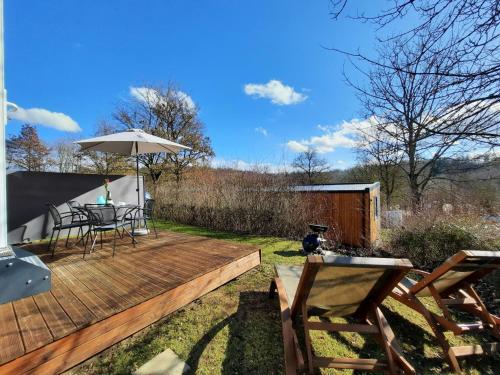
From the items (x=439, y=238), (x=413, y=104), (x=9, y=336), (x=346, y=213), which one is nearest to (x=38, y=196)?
(x=9, y=336)

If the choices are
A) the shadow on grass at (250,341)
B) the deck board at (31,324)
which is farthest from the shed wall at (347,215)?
the deck board at (31,324)

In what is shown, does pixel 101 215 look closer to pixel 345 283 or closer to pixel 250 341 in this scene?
pixel 250 341

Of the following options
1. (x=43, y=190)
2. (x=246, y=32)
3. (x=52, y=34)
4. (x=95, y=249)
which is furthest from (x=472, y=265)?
(x=52, y=34)

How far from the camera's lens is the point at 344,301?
192 centimetres

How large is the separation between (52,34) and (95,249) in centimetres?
644

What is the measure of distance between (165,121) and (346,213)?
1311 cm

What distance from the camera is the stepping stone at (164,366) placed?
168cm

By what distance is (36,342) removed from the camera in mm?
1518

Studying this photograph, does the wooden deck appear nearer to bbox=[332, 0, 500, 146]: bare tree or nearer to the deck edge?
the deck edge

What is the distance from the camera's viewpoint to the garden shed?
6684 mm

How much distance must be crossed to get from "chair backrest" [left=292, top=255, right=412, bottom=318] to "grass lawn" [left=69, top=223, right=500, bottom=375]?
402 mm

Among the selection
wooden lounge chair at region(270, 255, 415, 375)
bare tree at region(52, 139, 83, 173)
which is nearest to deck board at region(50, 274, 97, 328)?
wooden lounge chair at region(270, 255, 415, 375)

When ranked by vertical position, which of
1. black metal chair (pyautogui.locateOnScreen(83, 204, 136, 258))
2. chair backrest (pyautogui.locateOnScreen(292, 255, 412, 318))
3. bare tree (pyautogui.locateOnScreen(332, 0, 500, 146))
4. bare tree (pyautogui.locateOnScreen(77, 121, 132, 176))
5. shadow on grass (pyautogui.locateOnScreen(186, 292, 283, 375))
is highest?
bare tree (pyautogui.locateOnScreen(77, 121, 132, 176))

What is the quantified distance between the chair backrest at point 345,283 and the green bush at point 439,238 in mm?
3931
